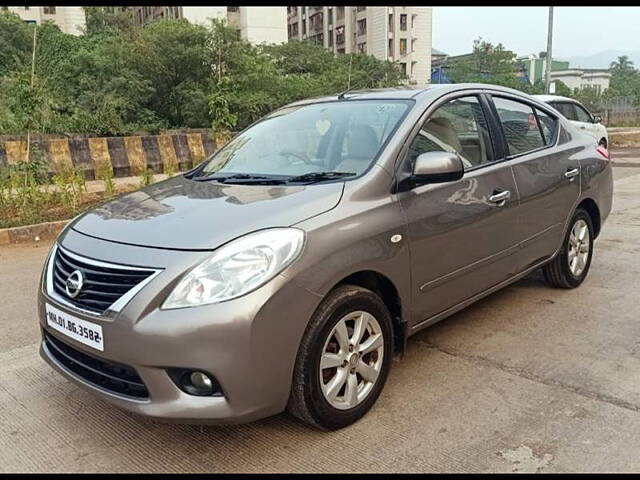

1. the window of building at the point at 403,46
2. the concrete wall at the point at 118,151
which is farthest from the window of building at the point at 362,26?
the concrete wall at the point at 118,151

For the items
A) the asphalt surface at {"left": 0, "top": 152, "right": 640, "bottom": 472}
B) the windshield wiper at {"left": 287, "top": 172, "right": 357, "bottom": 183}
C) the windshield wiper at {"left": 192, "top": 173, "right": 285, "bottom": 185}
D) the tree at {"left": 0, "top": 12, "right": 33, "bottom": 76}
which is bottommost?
the asphalt surface at {"left": 0, "top": 152, "right": 640, "bottom": 472}

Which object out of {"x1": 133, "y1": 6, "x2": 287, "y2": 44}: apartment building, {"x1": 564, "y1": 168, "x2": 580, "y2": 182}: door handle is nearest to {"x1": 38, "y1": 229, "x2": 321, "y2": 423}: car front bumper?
{"x1": 564, "y1": 168, "x2": 580, "y2": 182}: door handle

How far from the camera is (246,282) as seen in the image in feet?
7.80

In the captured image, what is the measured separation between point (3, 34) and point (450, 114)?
30619mm

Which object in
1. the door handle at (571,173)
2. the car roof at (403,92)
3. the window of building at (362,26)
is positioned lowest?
the door handle at (571,173)

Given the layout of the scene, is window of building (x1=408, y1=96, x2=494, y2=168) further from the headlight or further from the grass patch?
the grass patch

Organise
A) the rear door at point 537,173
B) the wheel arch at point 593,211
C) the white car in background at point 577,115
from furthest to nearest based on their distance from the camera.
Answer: the white car in background at point 577,115 → the wheel arch at point 593,211 → the rear door at point 537,173

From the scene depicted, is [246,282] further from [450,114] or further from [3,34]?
[3,34]

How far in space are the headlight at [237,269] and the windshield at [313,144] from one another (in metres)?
0.69

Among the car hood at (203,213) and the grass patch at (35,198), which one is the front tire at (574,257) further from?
the grass patch at (35,198)

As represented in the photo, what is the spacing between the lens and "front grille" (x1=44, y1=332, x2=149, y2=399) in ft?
8.05

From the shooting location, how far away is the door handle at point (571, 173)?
4.38 m

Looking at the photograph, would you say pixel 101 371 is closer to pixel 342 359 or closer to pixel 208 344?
pixel 208 344

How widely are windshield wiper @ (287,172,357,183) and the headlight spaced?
0.62m
